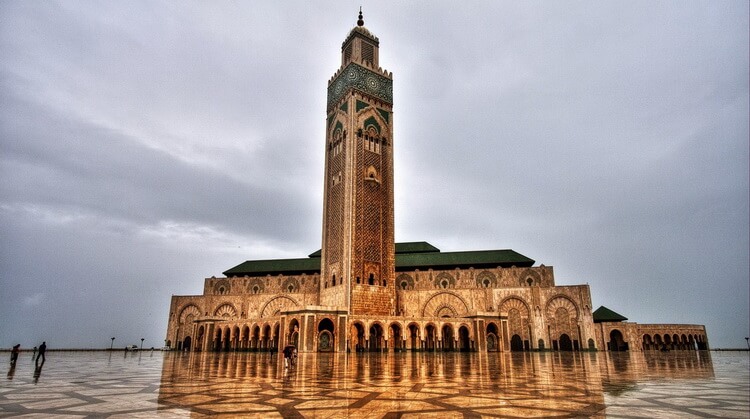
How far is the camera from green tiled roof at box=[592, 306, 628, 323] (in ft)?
125

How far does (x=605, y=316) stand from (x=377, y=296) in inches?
882

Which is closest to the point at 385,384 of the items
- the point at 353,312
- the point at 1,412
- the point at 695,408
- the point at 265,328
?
the point at 695,408

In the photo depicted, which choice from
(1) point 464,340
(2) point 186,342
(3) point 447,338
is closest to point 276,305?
(2) point 186,342

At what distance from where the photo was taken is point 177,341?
4412cm

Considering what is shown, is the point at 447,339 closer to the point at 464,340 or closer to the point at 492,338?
the point at 464,340

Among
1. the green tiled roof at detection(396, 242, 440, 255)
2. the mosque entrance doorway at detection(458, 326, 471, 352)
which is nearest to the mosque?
the mosque entrance doorway at detection(458, 326, 471, 352)

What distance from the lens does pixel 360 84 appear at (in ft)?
124

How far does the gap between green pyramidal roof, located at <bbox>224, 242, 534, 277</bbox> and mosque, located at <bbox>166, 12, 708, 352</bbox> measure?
149 mm

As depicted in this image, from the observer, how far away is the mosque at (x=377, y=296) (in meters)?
31.3

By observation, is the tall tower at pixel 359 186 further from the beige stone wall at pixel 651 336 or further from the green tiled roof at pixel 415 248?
Answer: the beige stone wall at pixel 651 336

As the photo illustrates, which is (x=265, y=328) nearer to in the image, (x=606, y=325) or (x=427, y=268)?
(x=427, y=268)

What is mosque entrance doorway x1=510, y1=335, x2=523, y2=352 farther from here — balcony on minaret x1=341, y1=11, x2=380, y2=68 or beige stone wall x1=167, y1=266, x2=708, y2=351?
balcony on minaret x1=341, y1=11, x2=380, y2=68

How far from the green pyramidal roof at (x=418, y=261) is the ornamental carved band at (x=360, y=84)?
16.4 m

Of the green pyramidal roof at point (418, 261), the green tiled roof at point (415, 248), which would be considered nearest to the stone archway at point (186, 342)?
the green pyramidal roof at point (418, 261)
